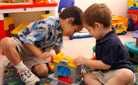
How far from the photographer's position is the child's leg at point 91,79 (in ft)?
3.72

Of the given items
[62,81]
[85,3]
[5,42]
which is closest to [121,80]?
[62,81]

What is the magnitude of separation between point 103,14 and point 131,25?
171 centimetres

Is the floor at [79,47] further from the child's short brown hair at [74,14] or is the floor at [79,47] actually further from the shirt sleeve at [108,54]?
the shirt sleeve at [108,54]

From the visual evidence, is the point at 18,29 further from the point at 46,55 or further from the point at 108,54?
the point at 108,54

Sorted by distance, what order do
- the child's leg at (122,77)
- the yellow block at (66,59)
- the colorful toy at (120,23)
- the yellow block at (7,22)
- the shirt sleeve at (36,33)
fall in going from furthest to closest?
1. the colorful toy at (120,23)
2. the yellow block at (7,22)
3. the shirt sleeve at (36,33)
4. the yellow block at (66,59)
5. the child's leg at (122,77)

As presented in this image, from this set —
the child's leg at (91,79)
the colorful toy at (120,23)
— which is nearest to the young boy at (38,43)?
the child's leg at (91,79)

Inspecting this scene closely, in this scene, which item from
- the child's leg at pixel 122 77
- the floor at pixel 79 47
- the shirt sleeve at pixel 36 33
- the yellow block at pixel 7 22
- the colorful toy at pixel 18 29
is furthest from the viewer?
the yellow block at pixel 7 22

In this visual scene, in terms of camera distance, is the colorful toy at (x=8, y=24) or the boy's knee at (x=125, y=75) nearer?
the boy's knee at (x=125, y=75)

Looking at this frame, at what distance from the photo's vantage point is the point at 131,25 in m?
2.74

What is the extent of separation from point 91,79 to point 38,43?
339mm

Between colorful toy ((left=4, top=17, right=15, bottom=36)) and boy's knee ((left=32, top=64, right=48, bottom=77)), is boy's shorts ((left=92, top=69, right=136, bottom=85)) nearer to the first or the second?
boy's knee ((left=32, top=64, right=48, bottom=77))

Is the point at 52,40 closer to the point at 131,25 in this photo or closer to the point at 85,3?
the point at 85,3

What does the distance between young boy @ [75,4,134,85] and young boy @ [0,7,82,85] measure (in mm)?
122

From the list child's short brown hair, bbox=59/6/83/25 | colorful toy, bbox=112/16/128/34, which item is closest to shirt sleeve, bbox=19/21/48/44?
child's short brown hair, bbox=59/6/83/25
